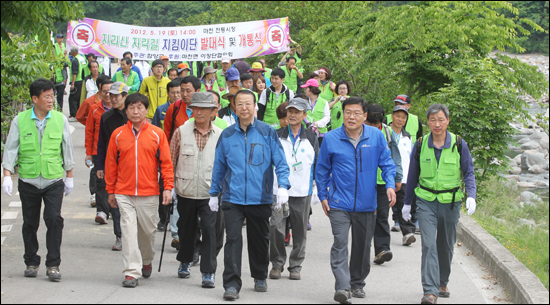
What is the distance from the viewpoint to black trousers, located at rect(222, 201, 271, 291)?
19.7 feet

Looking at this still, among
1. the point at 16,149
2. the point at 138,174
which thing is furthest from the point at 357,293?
the point at 16,149

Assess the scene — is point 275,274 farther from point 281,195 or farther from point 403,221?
point 403,221

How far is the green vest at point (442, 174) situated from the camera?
618cm

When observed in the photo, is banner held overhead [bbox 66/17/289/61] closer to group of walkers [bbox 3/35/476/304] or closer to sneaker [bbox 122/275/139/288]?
group of walkers [bbox 3/35/476/304]

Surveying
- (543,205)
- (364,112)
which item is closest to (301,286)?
(364,112)

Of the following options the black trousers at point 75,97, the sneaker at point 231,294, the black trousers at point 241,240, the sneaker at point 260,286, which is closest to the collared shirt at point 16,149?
the black trousers at point 241,240

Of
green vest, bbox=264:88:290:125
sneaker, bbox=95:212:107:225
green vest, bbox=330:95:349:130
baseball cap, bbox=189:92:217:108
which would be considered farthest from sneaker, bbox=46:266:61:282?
green vest, bbox=330:95:349:130

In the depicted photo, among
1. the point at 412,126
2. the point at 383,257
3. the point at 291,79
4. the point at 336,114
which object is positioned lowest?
the point at 383,257

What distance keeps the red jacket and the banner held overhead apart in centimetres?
810

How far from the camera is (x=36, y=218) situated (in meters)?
6.74

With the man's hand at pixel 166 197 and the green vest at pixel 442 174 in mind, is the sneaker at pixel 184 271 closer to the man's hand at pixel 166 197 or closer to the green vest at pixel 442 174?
the man's hand at pixel 166 197

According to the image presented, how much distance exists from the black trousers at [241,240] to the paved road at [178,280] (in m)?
0.23

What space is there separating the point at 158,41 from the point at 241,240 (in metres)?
9.38

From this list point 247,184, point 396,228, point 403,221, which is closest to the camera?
point 247,184
